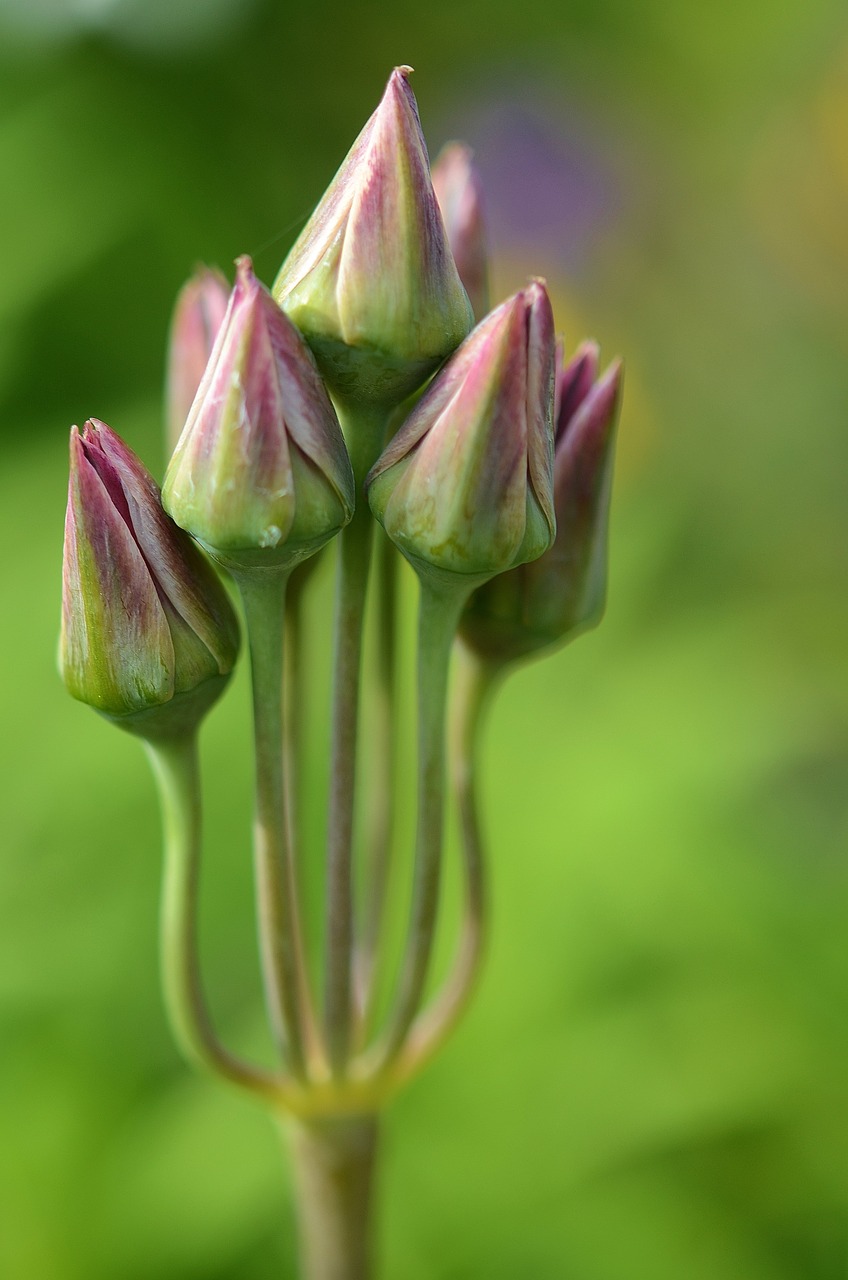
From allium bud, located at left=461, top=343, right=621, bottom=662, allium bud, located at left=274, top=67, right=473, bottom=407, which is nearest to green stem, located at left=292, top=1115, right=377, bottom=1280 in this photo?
allium bud, located at left=461, top=343, right=621, bottom=662

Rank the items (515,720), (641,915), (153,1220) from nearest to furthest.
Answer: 1. (153,1220)
2. (641,915)
3. (515,720)

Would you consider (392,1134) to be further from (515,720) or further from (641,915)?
(515,720)

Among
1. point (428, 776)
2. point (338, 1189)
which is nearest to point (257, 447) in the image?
point (428, 776)

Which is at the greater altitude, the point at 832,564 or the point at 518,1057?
the point at 832,564

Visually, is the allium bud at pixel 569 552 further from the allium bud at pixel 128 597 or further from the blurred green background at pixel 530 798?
the blurred green background at pixel 530 798

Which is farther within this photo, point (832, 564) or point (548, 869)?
point (832, 564)

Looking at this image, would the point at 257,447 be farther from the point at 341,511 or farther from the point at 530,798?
the point at 530,798

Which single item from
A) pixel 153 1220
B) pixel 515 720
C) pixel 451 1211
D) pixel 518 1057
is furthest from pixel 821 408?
pixel 153 1220
